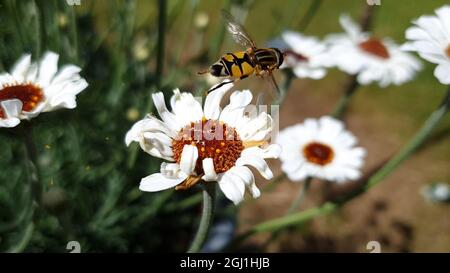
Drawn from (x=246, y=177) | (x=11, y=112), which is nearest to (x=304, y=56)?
(x=246, y=177)

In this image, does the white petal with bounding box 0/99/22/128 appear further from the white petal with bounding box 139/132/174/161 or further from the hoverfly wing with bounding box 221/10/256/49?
the hoverfly wing with bounding box 221/10/256/49

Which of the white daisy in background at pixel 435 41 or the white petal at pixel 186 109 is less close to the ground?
the white daisy in background at pixel 435 41

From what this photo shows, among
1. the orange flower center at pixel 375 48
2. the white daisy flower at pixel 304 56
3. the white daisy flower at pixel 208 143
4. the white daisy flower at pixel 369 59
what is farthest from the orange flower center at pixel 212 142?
the orange flower center at pixel 375 48

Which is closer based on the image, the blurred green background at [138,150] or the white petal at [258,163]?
the white petal at [258,163]

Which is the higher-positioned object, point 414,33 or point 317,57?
point 414,33

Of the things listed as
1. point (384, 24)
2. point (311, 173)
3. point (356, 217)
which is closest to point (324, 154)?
point (311, 173)

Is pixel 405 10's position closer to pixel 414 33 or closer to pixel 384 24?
pixel 384 24

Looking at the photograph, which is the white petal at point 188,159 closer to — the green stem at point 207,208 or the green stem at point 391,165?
the green stem at point 207,208

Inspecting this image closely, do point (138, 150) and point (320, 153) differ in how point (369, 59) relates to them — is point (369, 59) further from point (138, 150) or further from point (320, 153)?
point (138, 150)
